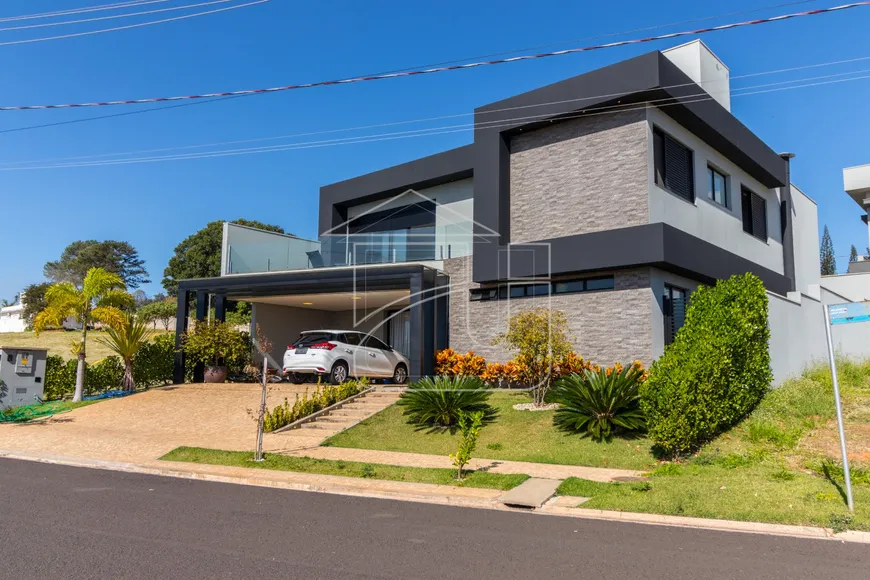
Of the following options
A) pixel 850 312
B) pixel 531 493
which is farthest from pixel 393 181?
pixel 850 312

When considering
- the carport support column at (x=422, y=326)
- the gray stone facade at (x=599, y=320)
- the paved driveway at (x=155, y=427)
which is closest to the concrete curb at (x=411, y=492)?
the paved driveway at (x=155, y=427)

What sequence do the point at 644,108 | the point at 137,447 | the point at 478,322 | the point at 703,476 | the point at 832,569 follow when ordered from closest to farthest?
the point at 832,569
the point at 703,476
the point at 137,447
the point at 644,108
the point at 478,322

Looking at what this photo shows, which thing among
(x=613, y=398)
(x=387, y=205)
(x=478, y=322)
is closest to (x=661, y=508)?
(x=613, y=398)

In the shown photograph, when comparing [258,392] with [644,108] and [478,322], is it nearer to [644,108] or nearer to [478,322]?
[478,322]

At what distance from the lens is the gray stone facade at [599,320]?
15.8 metres

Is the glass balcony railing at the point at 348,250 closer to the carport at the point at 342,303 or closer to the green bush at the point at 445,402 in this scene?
the carport at the point at 342,303

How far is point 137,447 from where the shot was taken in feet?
44.0

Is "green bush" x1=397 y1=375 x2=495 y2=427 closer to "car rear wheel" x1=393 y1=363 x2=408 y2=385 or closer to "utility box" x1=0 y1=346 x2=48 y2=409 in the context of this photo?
"car rear wheel" x1=393 y1=363 x2=408 y2=385

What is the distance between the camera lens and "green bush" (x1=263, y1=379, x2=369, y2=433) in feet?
48.2

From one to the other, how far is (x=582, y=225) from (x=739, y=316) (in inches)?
247

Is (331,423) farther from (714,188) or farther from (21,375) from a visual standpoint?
(714,188)

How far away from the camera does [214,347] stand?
72.9 feet

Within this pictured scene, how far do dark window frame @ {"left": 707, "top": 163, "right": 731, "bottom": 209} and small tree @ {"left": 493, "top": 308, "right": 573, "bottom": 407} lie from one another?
7.93 meters

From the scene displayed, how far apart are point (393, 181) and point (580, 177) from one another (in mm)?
8717
